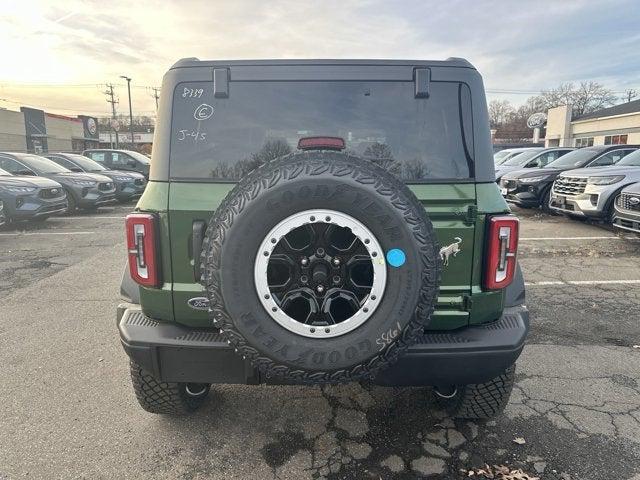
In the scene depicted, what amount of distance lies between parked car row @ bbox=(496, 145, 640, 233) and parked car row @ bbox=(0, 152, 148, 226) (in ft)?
36.3

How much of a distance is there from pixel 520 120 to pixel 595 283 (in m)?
82.0

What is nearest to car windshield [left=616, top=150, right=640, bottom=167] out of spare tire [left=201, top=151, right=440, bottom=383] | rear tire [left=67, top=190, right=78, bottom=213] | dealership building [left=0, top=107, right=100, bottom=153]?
spare tire [left=201, top=151, right=440, bottom=383]

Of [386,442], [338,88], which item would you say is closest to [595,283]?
[386,442]

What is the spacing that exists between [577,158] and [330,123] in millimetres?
11403

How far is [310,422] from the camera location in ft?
9.22

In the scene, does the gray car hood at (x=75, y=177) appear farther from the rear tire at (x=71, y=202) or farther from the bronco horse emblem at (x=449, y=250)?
the bronco horse emblem at (x=449, y=250)

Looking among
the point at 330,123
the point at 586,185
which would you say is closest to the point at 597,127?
the point at 586,185

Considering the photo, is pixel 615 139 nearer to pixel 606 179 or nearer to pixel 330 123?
pixel 606 179

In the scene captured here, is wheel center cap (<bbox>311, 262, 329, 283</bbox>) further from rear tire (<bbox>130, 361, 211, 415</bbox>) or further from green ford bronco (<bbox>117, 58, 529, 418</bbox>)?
rear tire (<bbox>130, 361, 211, 415</bbox>)

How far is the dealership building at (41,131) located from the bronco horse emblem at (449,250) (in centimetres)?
5212

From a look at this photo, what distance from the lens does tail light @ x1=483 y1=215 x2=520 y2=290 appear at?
88.5 inches

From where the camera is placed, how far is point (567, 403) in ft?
9.95

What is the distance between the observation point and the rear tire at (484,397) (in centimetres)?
261

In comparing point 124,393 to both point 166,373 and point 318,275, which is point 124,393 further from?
point 318,275
